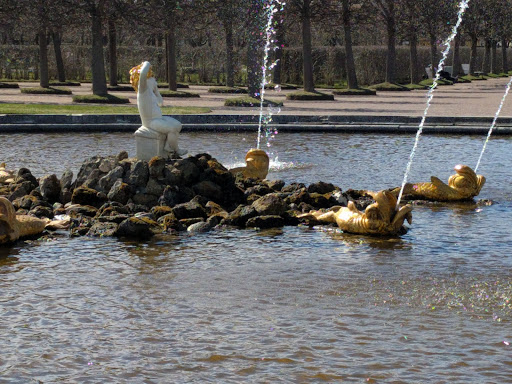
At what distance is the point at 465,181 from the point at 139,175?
3.76 m

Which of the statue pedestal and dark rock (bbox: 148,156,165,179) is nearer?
dark rock (bbox: 148,156,165,179)

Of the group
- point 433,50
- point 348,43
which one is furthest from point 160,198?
point 433,50

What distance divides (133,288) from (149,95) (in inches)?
165

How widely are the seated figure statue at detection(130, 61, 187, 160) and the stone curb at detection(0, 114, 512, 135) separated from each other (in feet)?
24.8

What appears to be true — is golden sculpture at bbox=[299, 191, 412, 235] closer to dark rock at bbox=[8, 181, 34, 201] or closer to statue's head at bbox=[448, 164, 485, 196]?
statue's head at bbox=[448, 164, 485, 196]

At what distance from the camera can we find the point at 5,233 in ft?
26.7

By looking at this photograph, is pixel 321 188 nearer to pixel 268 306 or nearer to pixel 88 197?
pixel 88 197

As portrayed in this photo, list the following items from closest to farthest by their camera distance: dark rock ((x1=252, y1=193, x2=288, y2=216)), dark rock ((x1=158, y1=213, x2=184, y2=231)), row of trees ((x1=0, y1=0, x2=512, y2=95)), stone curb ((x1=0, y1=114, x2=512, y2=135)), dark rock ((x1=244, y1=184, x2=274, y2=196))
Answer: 1. dark rock ((x1=158, y1=213, x2=184, y2=231))
2. dark rock ((x1=252, y1=193, x2=288, y2=216))
3. dark rock ((x1=244, y1=184, x2=274, y2=196))
4. stone curb ((x1=0, y1=114, x2=512, y2=135))
5. row of trees ((x1=0, y1=0, x2=512, y2=95))

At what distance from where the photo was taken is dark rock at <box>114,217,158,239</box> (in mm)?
8477

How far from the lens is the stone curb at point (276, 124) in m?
17.8

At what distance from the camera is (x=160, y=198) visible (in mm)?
9609

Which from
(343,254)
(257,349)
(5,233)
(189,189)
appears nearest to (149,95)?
(189,189)

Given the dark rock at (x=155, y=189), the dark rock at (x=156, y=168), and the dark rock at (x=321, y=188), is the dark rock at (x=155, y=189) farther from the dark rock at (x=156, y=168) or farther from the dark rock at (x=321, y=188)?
the dark rock at (x=321, y=188)

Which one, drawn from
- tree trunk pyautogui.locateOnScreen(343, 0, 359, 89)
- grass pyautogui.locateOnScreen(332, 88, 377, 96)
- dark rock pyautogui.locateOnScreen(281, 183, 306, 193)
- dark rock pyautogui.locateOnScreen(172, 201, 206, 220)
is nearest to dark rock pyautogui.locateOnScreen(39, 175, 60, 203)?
dark rock pyautogui.locateOnScreen(172, 201, 206, 220)
